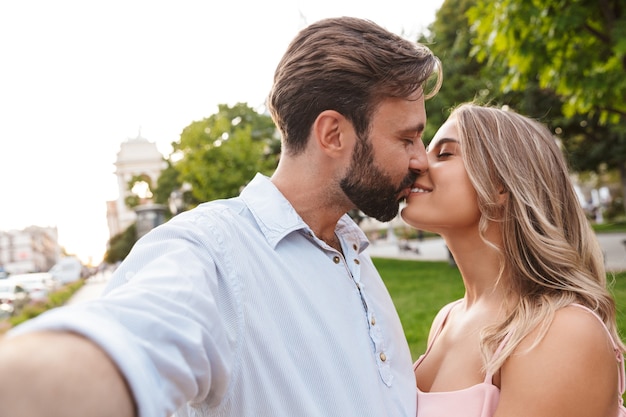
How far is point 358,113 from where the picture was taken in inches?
88.5

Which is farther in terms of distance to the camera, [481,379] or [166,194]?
[166,194]

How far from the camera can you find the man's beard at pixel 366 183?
2.27m

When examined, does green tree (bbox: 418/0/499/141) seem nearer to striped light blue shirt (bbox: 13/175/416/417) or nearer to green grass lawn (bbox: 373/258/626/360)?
green grass lawn (bbox: 373/258/626/360)

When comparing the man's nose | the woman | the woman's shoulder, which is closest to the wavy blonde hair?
the woman

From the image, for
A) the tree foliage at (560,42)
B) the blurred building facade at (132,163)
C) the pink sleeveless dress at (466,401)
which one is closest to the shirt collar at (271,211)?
the pink sleeveless dress at (466,401)

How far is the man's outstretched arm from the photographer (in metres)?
0.78

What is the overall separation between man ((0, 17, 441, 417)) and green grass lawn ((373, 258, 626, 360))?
10.0 ft

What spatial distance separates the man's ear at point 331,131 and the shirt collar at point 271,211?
29 centimetres

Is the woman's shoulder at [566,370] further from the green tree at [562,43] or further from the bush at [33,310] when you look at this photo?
the bush at [33,310]

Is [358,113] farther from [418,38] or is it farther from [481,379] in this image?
[418,38]

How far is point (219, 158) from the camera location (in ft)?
88.6

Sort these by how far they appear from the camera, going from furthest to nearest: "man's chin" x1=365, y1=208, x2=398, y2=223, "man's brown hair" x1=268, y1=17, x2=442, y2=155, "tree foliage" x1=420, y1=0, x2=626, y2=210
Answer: "tree foliage" x1=420, y1=0, x2=626, y2=210
"man's chin" x1=365, y1=208, x2=398, y2=223
"man's brown hair" x1=268, y1=17, x2=442, y2=155

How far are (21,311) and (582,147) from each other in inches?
912

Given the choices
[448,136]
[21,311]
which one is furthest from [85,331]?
[21,311]
